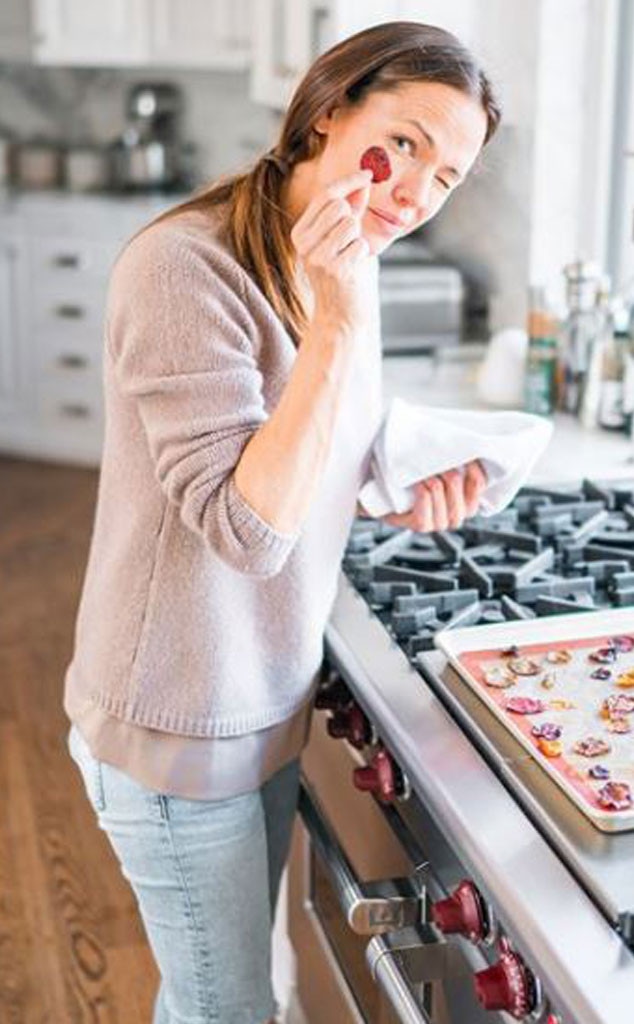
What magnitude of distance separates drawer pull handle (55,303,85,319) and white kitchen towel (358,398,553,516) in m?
3.57

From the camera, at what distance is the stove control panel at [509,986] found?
1.09 meters

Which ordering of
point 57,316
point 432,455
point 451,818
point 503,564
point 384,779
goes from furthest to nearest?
point 57,316 < point 503,564 < point 432,455 < point 384,779 < point 451,818

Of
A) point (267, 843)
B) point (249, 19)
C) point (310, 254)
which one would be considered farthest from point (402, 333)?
point (249, 19)

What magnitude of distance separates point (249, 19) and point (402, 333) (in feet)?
6.84

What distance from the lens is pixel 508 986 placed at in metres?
1.11

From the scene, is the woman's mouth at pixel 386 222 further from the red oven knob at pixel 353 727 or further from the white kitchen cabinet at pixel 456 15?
the white kitchen cabinet at pixel 456 15

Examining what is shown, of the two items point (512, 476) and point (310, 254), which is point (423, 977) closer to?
point (512, 476)

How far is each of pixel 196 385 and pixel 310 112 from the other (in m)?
0.29

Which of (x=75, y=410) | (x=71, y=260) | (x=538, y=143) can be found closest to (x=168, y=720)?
(x=538, y=143)

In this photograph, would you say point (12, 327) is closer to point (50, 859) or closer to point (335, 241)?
Answer: point (50, 859)

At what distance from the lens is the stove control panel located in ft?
3.59

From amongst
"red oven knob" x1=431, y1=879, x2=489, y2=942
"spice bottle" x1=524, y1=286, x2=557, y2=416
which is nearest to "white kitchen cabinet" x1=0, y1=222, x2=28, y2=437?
"spice bottle" x1=524, y1=286, x2=557, y2=416

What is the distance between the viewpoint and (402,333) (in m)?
2.92

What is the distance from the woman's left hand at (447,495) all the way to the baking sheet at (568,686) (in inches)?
5.5
